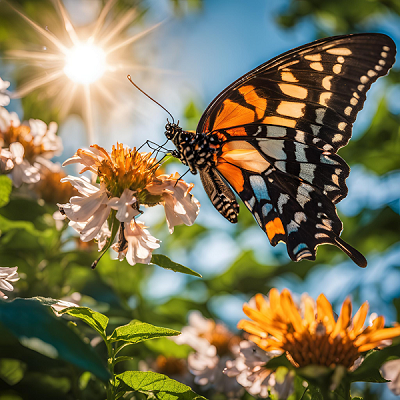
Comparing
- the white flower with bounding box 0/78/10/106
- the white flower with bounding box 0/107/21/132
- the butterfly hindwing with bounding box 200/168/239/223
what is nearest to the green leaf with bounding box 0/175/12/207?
the white flower with bounding box 0/78/10/106

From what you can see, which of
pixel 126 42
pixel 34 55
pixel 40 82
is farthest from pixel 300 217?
pixel 126 42

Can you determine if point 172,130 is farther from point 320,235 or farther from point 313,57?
point 320,235

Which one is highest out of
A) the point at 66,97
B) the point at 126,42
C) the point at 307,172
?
the point at 126,42

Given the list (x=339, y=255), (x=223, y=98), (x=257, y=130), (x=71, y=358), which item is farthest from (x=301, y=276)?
(x=71, y=358)

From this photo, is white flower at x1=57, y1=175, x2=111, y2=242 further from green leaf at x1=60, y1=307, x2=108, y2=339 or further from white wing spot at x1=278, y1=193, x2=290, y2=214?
white wing spot at x1=278, y1=193, x2=290, y2=214

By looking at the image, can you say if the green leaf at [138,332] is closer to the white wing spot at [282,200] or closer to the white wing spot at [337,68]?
the white wing spot at [282,200]

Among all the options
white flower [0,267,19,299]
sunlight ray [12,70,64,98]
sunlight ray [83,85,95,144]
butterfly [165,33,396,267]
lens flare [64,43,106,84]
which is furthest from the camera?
sunlight ray [83,85,95,144]

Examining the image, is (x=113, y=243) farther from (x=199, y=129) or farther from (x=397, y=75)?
(x=397, y=75)
